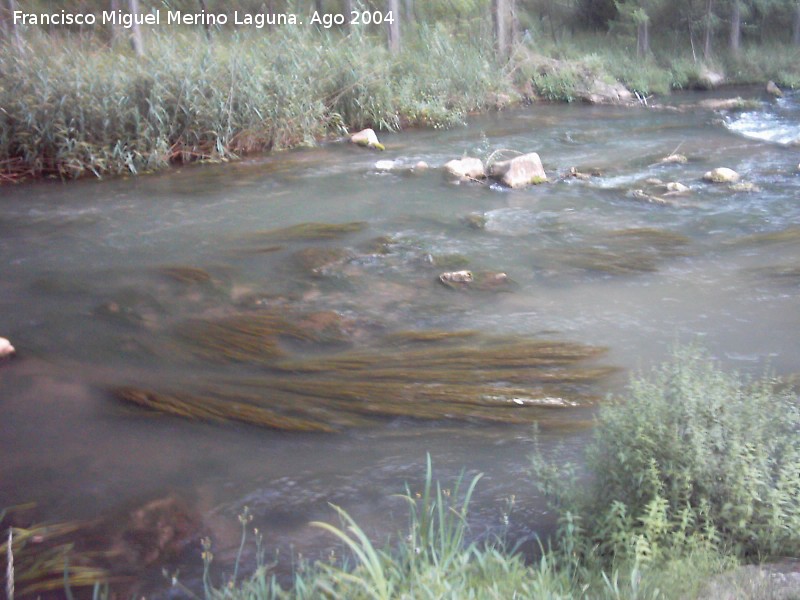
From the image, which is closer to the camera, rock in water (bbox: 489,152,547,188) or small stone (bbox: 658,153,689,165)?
rock in water (bbox: 489,152,547,188)

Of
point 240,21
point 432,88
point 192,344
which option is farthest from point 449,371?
point 240,21

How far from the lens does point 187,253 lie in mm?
7543

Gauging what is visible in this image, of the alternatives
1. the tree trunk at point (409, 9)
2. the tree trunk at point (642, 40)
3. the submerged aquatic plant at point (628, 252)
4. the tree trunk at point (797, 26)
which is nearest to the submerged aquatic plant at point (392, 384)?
the submerged aquatic plant at point (628, 252)

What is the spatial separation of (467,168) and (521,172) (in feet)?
2.56

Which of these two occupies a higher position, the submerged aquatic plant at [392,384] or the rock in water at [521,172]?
the rock in water at [521,172]

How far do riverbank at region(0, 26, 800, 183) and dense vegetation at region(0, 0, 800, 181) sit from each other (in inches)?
0.7

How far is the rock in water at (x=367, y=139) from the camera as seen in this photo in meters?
12.7

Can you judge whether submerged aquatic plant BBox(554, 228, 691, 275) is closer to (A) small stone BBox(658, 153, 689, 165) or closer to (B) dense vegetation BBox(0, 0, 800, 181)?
(A) small stone BBox(658, 153, 689, 165)

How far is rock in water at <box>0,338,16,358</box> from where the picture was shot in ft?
17.0

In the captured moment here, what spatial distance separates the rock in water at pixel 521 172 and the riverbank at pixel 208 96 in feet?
11.9

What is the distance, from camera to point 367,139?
12.8 metres

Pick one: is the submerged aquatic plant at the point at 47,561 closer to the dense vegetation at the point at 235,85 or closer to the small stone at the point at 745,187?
→ the dense vegetation at the point at 235,85

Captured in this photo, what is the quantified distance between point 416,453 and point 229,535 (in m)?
1.05

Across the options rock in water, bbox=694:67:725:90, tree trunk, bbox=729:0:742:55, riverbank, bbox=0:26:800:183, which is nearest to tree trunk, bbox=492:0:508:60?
riverbank, bbox=0:26:800:183
